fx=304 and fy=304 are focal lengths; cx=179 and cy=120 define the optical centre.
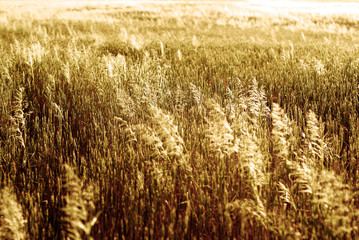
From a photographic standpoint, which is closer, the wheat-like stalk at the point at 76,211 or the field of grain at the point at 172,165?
the wheat-like stalk at the point at 76,211

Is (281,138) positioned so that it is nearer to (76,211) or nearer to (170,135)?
(170,135)

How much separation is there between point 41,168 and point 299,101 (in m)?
2.54

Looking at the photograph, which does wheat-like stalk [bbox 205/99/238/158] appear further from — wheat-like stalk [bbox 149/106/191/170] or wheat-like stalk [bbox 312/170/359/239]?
wheat-like stalk [bbox 312/170/359/239]

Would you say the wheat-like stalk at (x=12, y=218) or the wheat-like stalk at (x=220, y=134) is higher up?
the wheat-like stalk at (x=220, y=134)

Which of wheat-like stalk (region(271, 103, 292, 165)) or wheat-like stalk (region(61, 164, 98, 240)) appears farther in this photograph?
wheat-like stalk (region(271, 103, 292, 165))

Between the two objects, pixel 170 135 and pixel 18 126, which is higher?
pixel 170 135

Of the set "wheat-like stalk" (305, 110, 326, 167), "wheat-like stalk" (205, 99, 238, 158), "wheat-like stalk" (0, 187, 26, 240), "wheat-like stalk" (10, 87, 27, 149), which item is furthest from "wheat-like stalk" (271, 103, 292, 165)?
"wheat-like stalk" (10, 87, 27, 149)

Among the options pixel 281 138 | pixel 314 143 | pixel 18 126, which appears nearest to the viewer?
pixel 281 138

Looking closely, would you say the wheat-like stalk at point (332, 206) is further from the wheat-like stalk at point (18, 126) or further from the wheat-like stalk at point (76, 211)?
the wheat-like stalk at point (18, 126)

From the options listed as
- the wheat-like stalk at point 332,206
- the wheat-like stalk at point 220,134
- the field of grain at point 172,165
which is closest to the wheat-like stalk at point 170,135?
the field of grain at point 172,165

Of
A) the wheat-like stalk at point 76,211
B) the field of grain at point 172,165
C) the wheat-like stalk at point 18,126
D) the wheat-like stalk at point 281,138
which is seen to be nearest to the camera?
the wheat-like stalk at point 76,211

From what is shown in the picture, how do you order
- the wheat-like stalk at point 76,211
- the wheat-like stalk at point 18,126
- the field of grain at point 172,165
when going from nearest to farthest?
the wheat-like stalk at point 76,211, the field of grain at point 172,165, the wheat-like stalk at point 18,126

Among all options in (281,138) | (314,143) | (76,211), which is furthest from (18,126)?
(314,143)

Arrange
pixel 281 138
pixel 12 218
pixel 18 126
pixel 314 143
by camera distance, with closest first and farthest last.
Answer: pixel 12 218 < pixel 281 138 < pixel 314 143 < pixel 18 126
